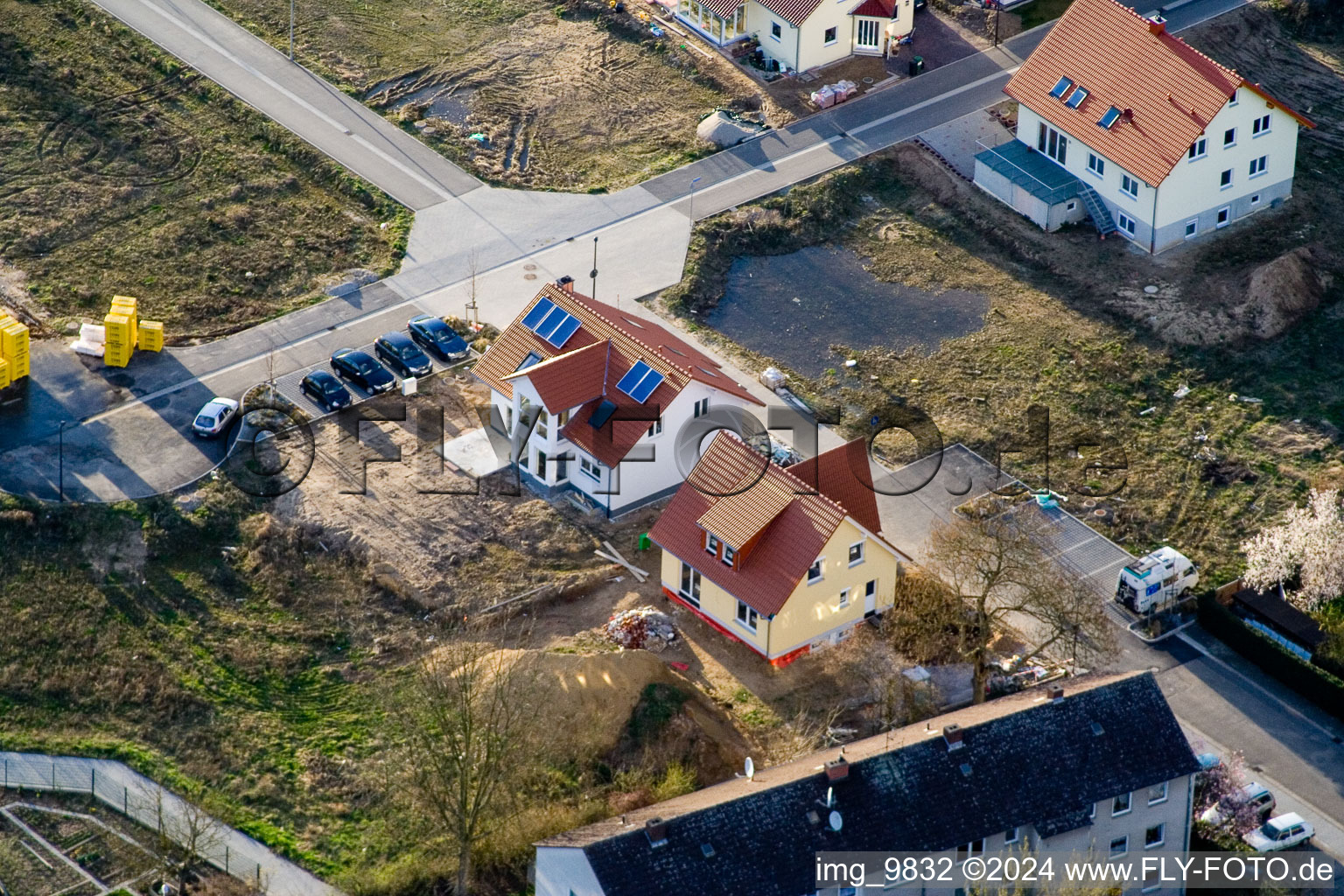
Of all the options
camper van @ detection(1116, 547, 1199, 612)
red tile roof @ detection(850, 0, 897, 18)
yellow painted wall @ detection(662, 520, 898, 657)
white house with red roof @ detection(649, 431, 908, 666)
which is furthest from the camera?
red tile roof @ detection(850, 0, 897, 18)

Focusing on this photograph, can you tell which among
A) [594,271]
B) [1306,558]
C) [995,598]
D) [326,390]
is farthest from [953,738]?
[594,271]

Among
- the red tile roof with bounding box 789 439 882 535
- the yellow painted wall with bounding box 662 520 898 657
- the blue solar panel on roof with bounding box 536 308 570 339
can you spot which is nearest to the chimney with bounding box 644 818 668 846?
the yellow painted wall with bounding box 662 520 898 657

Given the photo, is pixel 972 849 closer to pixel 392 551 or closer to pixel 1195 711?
pixel 1195 711

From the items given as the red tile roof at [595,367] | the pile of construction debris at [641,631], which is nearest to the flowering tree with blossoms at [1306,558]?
the red tile roof at [595,367]

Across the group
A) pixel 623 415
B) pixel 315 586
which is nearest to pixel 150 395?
pixel 315 586

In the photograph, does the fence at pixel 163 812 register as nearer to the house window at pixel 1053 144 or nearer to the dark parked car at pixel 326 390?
the dark parked car at pixel 326 390

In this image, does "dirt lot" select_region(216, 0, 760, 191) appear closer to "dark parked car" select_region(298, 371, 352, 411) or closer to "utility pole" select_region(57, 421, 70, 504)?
"dark parked car" select_region(298, 371, 352, 411)

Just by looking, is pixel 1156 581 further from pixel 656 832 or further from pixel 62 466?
pixel 62 466
